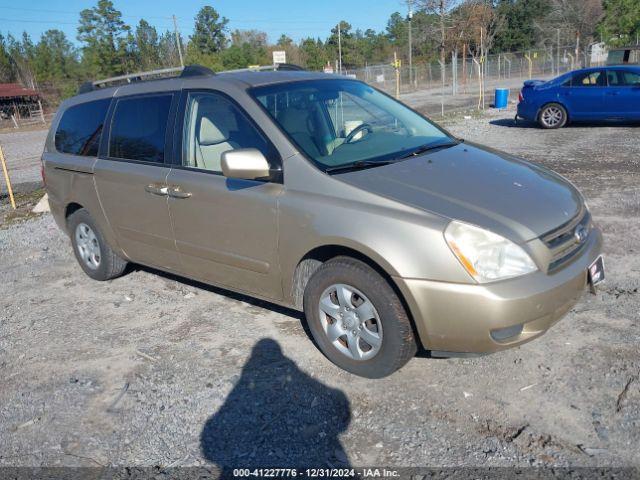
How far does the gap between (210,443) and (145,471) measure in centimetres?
35

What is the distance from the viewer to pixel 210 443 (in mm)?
2953

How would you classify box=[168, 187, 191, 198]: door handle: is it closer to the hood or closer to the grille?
the hood

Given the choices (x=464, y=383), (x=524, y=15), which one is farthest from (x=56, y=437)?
(x=524, y=15)

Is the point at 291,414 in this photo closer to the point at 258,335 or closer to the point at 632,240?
the point at 258,335

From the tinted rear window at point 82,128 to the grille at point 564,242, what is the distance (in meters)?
3.83

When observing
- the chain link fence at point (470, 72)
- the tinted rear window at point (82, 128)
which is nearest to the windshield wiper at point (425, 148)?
the tinted rear window at point (82, 128)

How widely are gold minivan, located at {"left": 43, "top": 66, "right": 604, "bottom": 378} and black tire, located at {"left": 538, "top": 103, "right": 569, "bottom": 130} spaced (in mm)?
10882

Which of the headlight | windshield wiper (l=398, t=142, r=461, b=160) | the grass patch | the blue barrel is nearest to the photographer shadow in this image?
the headlight

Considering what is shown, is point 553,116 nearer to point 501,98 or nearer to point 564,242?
point 501,98

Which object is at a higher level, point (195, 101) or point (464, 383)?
point (195, 101)

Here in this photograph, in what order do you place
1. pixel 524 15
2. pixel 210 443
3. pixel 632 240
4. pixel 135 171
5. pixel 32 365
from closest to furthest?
pixel 210 443 < pixel 32 365 < pixel 135 171 < pixel 632 240 < pixel 524 15

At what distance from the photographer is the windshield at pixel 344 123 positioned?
12.0 feet

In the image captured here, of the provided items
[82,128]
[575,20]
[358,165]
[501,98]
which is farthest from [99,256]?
[575,20]

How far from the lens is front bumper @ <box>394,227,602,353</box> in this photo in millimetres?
2828
